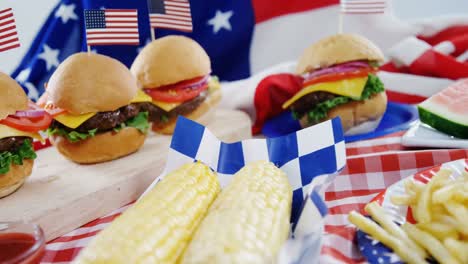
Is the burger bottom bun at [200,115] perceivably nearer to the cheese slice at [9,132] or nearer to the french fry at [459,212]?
the cheese slice at [9,132]

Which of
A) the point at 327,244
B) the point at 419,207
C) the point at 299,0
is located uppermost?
the point at 299,0

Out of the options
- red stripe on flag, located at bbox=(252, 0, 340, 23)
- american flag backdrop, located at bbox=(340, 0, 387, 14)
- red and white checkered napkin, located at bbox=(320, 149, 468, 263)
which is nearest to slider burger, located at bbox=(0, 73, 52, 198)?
red and white checkered napkin, located at bbox=(320, 149, 468, 263)

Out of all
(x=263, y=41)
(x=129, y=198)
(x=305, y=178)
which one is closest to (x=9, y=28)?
(x=129, y=198)

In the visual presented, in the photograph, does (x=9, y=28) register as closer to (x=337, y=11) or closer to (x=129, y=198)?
(x=129, y=198)

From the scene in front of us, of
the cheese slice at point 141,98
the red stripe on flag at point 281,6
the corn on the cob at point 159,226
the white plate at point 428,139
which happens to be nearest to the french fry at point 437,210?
the corn on the cob at point 159,226

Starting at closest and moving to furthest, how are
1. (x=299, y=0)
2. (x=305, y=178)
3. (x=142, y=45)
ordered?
(x=305, y=178)
(x=142, y=45)
(x=299, y=0)

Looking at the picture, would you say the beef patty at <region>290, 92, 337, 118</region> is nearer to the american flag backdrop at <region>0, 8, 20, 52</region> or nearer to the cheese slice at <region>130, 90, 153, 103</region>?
the cheese slice at <region>130, 90, 153, 103</region>

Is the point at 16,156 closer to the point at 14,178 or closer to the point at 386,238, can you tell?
→ the point at 14,178
